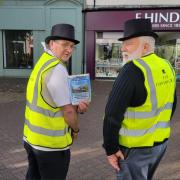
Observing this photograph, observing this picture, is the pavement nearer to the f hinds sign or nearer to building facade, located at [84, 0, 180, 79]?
building facade, located at [84, 0, 180, 79]

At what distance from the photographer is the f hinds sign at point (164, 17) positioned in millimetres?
15438

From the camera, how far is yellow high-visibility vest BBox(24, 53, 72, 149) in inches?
106

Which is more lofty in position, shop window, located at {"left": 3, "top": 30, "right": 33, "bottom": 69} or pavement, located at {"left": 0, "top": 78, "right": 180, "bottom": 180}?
shop window, located at {"left": 3, "top": 30, "right": 33, "bottom": 69}

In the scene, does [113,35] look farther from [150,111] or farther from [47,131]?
[150,111]

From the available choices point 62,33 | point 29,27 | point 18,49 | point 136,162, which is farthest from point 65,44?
point 18,49

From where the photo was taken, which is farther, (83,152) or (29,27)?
(29,27)

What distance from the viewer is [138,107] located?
2.39 metres

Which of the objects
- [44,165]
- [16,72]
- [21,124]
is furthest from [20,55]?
[44,165]

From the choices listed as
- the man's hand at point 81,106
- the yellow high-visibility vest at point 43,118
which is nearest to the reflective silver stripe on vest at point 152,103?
the man's hand at point 81,106

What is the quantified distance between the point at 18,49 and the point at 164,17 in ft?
24.5

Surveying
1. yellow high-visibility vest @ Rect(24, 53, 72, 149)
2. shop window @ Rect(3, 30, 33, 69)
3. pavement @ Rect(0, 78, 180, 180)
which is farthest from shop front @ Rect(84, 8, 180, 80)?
yellow high-visibility vest @ Rect(24, 53, 72, 149)

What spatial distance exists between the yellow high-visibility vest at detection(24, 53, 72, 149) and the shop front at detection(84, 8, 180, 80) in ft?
42.4

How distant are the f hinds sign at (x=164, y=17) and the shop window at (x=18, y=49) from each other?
564cm

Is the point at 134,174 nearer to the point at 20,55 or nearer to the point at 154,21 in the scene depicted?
the point at 154,21
